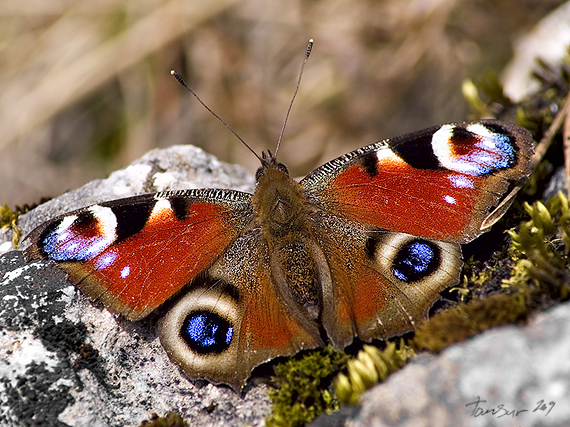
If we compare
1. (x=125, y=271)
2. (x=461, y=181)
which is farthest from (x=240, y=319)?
(x=461, y=181)

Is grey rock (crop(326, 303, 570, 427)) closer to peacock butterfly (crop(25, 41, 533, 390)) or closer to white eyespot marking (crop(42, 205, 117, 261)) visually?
peacock butterfly (crop(25, 41, 533, 390))

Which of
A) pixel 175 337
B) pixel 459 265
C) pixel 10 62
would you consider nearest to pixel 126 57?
pixel 10 62

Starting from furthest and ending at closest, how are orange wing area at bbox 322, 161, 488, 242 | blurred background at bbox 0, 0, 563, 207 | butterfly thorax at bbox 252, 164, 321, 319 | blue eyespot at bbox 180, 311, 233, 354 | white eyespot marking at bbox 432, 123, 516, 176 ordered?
blurred background at bbox 0, 0, 563, 207 < white eyespot marking at bbox 432, 123, 516, 176 < orange wing area at bbox 322, 161, 488, 242 < butterfly thorax at bbox 252, 164, 321, 319 < blue eyespot at bbox 180, 311, 233, 354

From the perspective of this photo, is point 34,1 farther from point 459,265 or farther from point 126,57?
point 459,265
